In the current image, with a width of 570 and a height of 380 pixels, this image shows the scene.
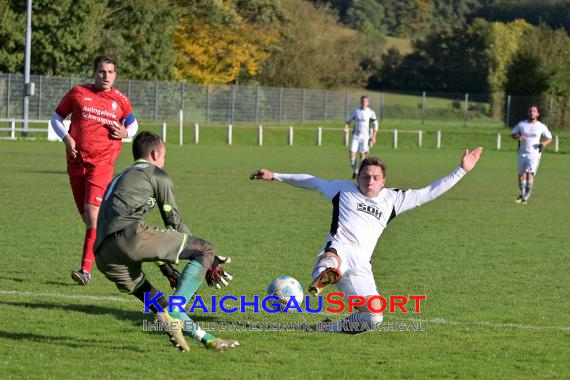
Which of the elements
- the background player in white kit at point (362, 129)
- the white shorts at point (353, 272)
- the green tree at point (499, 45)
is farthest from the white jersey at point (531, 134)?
the green tree at point (499, 45)

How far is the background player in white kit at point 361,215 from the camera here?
26.0ft

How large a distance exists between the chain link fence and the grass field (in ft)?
84.5

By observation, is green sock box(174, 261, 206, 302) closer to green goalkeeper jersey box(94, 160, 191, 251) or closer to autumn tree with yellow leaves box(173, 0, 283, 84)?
green goalkeeper jersey box(94, 160, 191, 251)

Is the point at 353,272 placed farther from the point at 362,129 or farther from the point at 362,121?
the point at 362,129

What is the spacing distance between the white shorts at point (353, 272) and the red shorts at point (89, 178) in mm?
3144

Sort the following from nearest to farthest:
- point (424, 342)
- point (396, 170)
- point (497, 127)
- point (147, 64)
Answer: point (424, 342), point (396, 170), point (147, 64), point (497, 127)

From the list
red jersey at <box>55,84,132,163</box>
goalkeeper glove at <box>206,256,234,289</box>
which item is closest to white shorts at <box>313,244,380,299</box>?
goalkeeper glove at <box>206,256,234,289</box>

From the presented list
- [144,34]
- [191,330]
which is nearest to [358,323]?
[191,330]

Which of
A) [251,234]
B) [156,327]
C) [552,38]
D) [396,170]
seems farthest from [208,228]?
[552,38]

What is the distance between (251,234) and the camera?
14.5m

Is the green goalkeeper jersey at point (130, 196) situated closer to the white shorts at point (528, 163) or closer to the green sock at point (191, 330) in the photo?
the green sock at point (191, 330)

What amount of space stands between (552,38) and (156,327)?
63.2 meters

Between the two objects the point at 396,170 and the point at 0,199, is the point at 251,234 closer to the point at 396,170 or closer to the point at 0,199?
A: the point at 0,199

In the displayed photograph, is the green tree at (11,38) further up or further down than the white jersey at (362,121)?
further up
